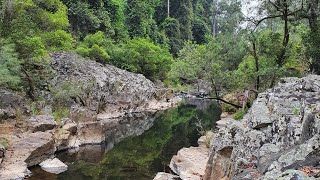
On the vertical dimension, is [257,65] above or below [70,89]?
above

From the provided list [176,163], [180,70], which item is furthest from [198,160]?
[180,70]

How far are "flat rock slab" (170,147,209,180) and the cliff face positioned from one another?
210cm

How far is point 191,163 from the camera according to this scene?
Result: 52.9 feet

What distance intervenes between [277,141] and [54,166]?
1090 centimetres

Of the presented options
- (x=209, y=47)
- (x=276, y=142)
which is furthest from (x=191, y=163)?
(x=209, y=47)

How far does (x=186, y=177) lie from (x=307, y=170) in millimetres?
9126

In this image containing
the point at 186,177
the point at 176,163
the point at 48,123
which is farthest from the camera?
the point at 48,123

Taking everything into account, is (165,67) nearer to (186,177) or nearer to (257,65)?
(257,65)

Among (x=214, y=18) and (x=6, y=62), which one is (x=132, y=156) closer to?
(x=6, y=62)

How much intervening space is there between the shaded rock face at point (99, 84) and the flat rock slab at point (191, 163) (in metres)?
11.2

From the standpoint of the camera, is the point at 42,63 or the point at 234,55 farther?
the point at 234,55

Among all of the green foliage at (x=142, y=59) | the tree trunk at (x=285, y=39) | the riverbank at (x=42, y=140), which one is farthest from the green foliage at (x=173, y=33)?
the tree trunk at (x=285, y=39)

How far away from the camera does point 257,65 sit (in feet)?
72.0

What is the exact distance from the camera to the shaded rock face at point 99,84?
28562 mm
